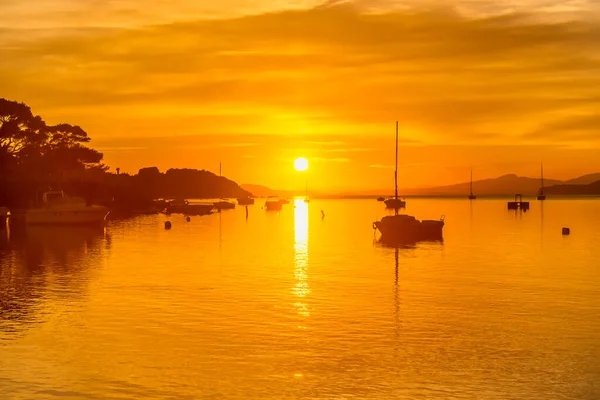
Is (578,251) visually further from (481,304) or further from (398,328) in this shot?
(398,328)

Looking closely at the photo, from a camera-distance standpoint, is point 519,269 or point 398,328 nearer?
point 398,328

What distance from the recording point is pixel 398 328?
2836 centimetres

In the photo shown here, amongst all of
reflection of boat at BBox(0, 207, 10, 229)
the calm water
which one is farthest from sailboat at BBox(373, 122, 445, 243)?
reflection of boat at BBox(0, 207, 10, 229)

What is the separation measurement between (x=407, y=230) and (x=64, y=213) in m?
46.4

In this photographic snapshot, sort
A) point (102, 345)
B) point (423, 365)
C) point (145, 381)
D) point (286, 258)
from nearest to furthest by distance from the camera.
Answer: point (145, 381)
point (423, 365)
point (102, 345)
point (286, 258)

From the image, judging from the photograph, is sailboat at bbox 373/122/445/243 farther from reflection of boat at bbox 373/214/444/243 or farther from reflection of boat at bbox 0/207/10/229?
reflection of boat at bbox 0/207/10/229

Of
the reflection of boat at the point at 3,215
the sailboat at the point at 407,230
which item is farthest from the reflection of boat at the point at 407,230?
the reflection of boat at the point at 3,215

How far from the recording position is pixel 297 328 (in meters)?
28.2

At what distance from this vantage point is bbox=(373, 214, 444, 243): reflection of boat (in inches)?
3305

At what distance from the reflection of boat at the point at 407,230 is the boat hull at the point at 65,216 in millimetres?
40077

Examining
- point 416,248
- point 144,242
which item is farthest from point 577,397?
point 144,242

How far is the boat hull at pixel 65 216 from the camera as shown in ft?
318

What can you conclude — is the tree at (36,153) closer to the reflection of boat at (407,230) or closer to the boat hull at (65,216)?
the boat hull at (65,216)

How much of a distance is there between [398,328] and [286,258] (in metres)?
32.0
